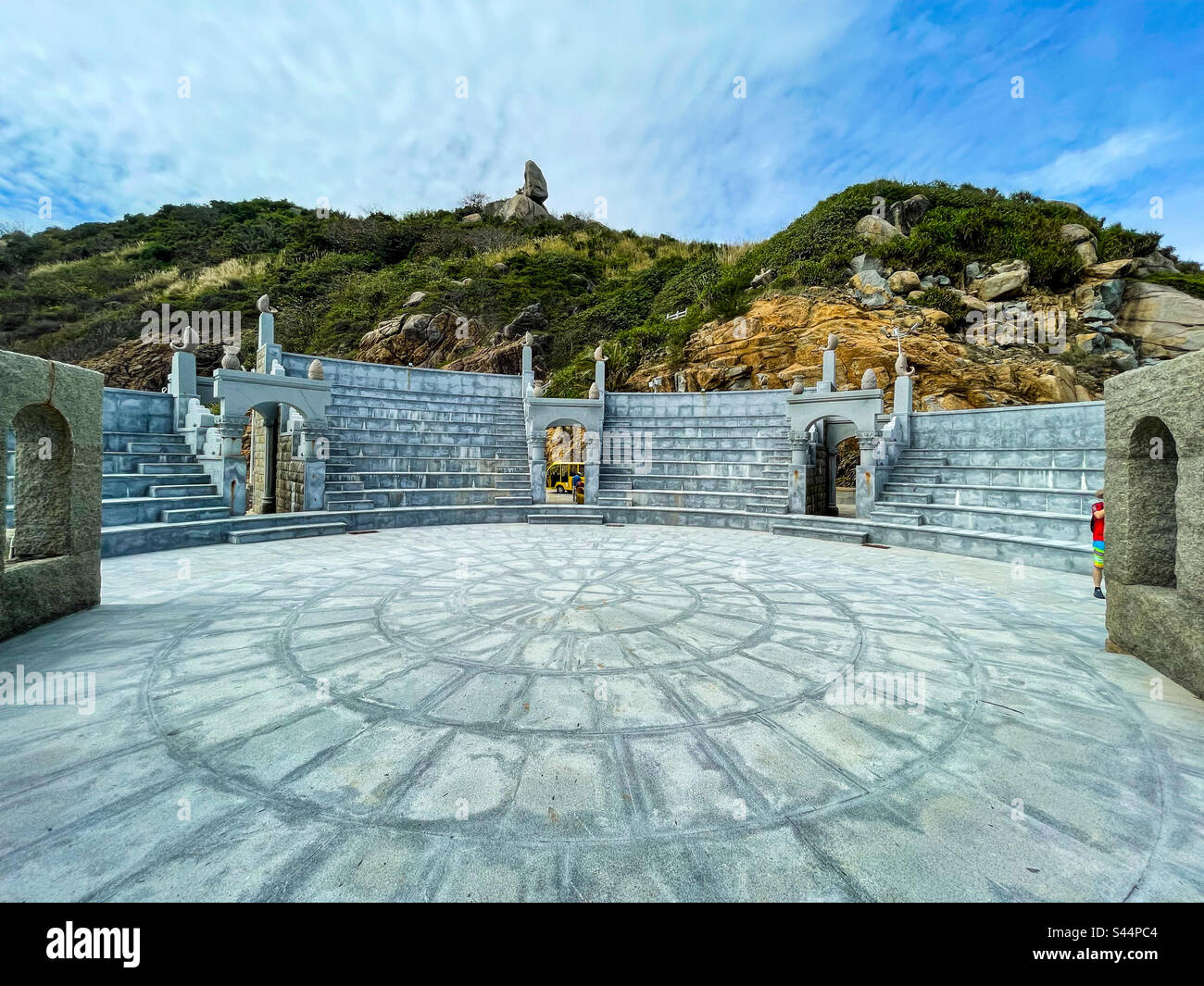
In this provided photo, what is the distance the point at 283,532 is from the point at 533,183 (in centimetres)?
5811

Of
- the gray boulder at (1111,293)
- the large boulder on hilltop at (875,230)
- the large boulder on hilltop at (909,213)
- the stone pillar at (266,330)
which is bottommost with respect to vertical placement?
the stone pillar at (266,330)

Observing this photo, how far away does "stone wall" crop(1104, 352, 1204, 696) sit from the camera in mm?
3707

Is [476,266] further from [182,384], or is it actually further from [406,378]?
[182,384]

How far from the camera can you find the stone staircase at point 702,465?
574 inches

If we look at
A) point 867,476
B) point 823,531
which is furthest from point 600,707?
point 867,476

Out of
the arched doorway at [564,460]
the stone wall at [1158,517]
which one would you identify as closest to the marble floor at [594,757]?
the stone wall at [1158,517]

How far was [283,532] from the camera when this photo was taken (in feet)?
35.9

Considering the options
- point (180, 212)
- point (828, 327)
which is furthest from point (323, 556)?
point (180, 212)

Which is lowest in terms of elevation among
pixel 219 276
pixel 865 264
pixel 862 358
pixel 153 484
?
pixel 153 484

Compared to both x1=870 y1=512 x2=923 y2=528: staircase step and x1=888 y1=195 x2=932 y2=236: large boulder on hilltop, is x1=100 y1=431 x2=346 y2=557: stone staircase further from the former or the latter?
x1=888 y1=195 x2=932 y2=236: large boulder on hilltop

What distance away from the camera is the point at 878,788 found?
2537mm

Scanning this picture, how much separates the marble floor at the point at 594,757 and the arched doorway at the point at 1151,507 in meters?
0.88

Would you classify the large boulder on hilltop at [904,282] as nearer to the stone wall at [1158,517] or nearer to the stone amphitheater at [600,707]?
the stone amphitheater at [600,707]

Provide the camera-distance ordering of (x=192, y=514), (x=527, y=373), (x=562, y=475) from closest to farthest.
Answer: (x=192, y=514)
(x=527, y=373)
(x=562, y=475)
